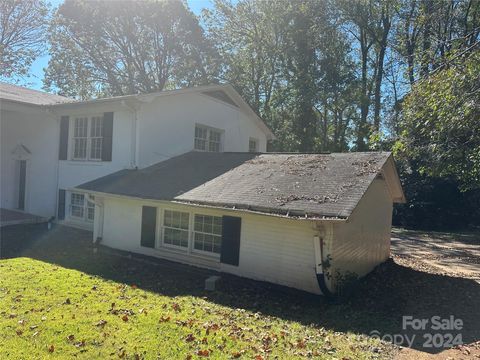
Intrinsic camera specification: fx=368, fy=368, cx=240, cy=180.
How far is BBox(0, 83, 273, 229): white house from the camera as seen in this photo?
1426 cm

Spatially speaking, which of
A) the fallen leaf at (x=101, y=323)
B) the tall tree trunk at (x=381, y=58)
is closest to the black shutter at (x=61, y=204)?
the fallen leaf at (x=101, y=323)

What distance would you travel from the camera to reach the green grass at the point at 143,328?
5309 mm

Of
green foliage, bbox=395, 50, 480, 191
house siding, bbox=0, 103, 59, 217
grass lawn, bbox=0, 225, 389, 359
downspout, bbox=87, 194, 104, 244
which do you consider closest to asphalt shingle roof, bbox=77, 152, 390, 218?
downspout, bbox=87, 194, 104, 244

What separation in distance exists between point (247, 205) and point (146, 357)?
4.61 m

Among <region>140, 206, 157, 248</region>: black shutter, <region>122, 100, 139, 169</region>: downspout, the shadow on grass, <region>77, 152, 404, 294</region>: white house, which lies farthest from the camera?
<region>122, 100, 139, 169</region>: downspout

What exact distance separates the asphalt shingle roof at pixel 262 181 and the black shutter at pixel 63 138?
12.5ft

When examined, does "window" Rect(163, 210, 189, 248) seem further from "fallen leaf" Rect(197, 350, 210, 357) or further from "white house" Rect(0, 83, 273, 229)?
Result: "fallen leaf" Rect(197, 350, 210, 357)

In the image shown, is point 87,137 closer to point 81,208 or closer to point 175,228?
point 81,208

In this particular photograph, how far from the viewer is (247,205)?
9.08 meters

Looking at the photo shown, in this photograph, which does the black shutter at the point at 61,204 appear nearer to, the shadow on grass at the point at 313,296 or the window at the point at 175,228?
the shadow on grass at the point at 313,296

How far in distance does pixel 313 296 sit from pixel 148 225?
5.76 metres

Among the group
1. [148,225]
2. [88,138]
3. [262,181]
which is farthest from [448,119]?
[88,138]

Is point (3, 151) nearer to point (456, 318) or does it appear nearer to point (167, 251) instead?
point (167, 251)

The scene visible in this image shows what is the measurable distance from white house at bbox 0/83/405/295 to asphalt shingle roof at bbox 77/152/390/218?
0.13ft
